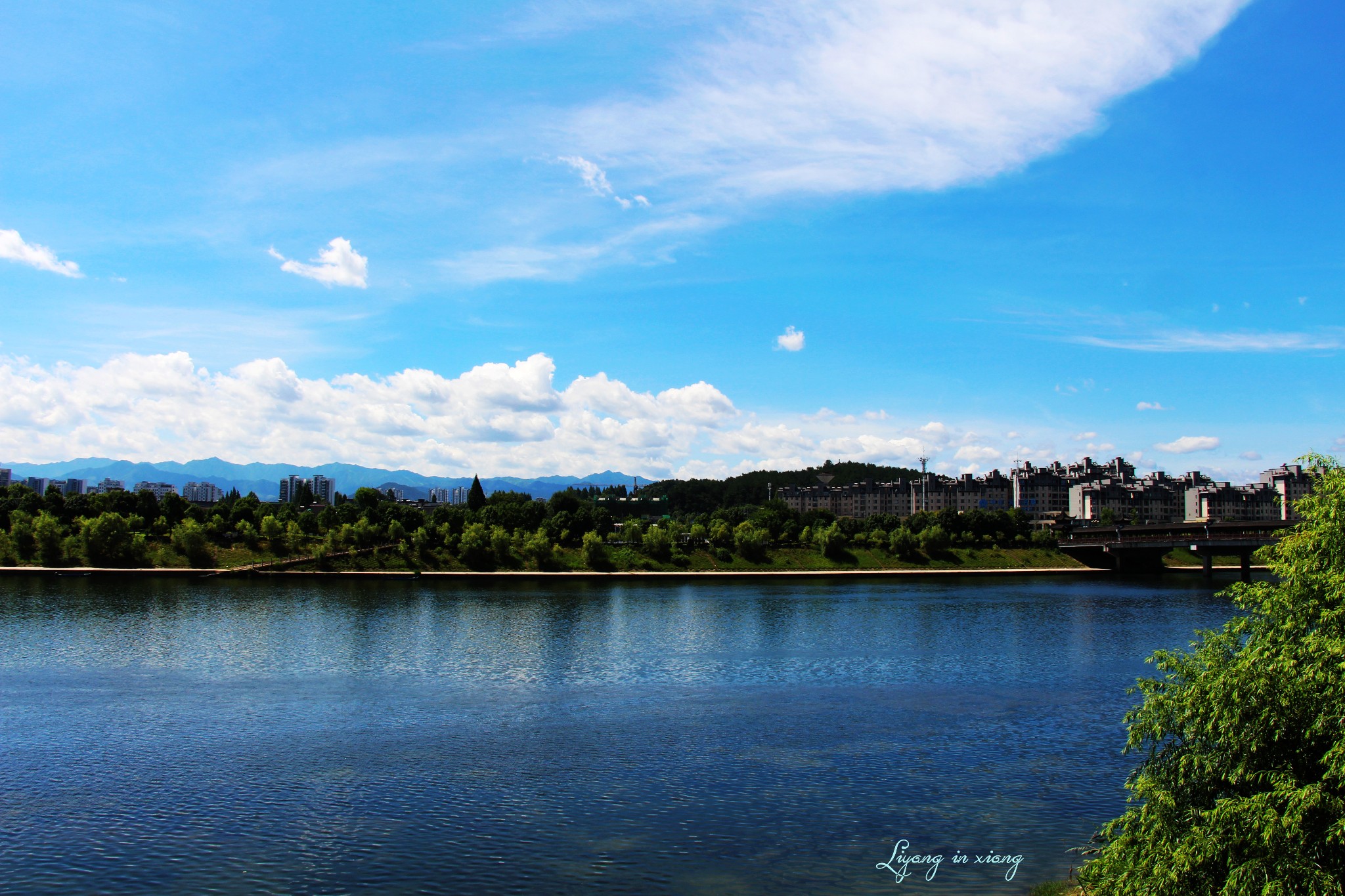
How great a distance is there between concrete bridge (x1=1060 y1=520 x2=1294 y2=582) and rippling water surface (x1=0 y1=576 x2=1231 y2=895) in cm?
7967

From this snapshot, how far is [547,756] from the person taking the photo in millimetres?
33844

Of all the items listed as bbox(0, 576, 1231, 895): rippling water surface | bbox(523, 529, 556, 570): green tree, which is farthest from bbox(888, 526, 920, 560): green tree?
bbox(0, 576, 1231, 895): rippling water surface

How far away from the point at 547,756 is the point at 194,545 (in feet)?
393

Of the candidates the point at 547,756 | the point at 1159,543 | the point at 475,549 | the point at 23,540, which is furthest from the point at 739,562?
the point at 547,756

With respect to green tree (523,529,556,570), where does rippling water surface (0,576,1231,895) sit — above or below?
below

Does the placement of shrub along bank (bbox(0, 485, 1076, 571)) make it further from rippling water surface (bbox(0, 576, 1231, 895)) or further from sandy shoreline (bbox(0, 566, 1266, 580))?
rippling water surface (bbox(0, 576, 1231, 895))

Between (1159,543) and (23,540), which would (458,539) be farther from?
(1159,543)

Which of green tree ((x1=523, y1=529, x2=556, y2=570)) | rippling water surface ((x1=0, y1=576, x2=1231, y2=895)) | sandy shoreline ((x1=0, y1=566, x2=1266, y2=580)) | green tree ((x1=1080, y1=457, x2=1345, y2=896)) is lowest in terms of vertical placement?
sandy shoreline ((x1=0, y1=566, x2=1266, y2=580))

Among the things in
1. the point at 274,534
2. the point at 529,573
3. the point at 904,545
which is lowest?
the point at 529,573

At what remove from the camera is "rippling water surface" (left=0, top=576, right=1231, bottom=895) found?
2377 centimetres

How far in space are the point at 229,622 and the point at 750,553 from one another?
88.7 m

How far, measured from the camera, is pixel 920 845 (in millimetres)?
24812

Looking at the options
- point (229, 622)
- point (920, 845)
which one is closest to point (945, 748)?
point (920, 845)

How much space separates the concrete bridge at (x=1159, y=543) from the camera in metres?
138
